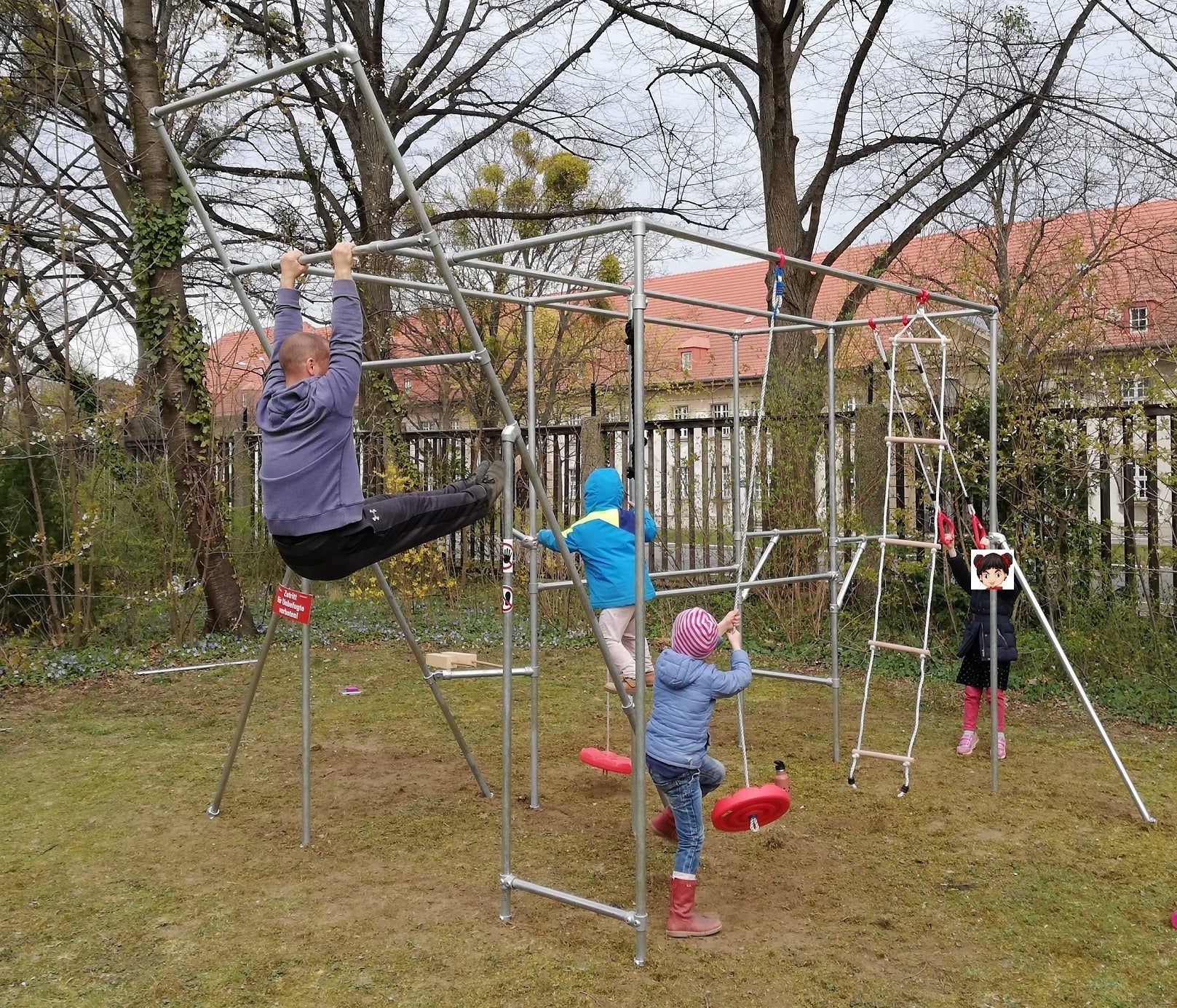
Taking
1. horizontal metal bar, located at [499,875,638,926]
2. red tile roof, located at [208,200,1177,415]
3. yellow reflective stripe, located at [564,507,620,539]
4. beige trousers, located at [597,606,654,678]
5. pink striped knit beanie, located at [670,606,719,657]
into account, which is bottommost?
horizontal metal bar, located at [499,875,638,926]

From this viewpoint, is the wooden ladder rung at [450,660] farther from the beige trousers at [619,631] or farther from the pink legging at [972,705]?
the pink legging at [972,705]

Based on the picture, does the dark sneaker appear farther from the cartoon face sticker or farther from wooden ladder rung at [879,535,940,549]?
the cartoon face sticker

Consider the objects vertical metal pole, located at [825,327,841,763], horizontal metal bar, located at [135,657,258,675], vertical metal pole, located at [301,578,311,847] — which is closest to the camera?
vertical metal pole, located at [301,578,311,847]

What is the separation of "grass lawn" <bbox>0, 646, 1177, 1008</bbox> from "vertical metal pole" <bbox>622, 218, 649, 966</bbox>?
0.20 m

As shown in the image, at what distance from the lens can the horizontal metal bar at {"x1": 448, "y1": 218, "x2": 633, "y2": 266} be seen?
3.01m

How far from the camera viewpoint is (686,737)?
3.17 metres

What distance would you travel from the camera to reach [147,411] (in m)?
8.12

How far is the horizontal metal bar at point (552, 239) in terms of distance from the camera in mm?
3012

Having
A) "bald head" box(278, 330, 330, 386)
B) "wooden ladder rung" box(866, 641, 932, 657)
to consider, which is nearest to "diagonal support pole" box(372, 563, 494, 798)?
"bald head" box(278, 330, 330, 386)

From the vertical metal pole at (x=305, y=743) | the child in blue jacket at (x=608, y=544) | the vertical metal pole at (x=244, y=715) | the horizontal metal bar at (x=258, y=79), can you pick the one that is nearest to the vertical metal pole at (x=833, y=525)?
the child in blue jacket at (x=608, y=544)

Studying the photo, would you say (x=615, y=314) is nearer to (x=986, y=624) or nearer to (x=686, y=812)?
(x=986, y=624)

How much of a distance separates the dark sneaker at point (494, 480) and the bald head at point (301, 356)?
68 cm

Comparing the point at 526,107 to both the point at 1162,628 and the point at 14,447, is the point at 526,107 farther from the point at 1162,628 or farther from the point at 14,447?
the point at 1162,628

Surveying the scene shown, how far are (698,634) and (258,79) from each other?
2.10 metres
